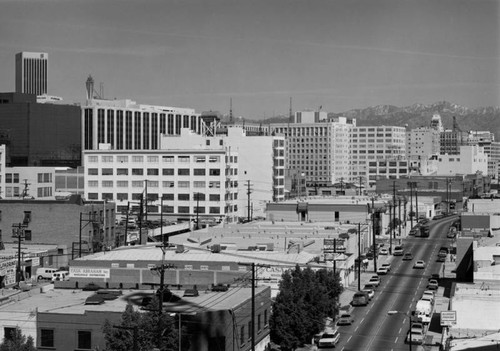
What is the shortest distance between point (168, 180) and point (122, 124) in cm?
3820

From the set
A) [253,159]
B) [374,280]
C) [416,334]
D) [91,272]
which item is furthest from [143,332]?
[253,159]

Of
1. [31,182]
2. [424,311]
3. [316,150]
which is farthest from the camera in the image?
[316,150]

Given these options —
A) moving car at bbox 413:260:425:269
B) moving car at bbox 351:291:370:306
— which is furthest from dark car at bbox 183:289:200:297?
moving car at bbox 413:260:425:269

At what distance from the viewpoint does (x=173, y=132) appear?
76.7 m

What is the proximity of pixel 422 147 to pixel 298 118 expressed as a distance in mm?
13703

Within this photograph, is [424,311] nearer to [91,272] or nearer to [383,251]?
[91,272]

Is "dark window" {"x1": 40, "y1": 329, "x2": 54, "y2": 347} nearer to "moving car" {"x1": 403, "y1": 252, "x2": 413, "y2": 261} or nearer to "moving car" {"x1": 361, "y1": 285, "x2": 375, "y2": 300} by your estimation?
"moving car" {"x1": 361, "y1": 285, "x2": 375, "y2": 300}

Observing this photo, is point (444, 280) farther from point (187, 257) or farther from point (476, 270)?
point (187, 257)

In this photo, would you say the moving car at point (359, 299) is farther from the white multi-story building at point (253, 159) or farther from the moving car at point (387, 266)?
the white multi-story building at point (253, 159)

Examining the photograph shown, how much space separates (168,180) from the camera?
34375mm

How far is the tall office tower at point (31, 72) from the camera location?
9650 centimetres

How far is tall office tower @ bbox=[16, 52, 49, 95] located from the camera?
96.5 m

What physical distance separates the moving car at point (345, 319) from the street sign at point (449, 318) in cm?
186

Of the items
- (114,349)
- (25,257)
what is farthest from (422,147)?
(114,349)
